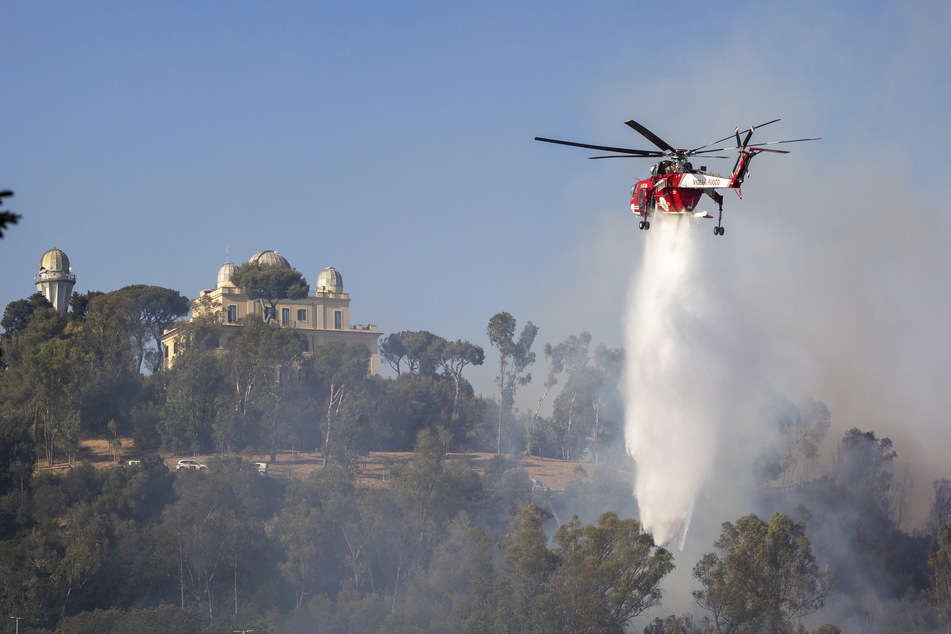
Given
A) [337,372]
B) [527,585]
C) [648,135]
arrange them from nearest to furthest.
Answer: [648,135], [527,585], [337,372]

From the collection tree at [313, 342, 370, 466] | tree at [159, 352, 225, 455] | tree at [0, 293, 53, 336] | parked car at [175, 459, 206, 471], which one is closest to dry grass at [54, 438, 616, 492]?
parked car at [175, 459, 206, 471]

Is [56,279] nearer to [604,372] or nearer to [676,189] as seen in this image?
[604,372]

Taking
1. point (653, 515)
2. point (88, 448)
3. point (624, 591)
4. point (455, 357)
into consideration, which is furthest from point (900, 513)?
point (88, 448)

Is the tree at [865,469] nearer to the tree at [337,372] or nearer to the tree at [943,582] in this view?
the tree at [943,582]

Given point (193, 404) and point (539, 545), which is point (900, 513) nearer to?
point (539, 545)

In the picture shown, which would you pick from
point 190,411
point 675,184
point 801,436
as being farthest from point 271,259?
point 675,184

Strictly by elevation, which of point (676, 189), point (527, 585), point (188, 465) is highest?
point (676, 189)

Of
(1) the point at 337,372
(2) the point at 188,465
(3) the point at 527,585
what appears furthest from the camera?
(1) the point at 337,372

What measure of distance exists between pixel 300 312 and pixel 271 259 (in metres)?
8.28

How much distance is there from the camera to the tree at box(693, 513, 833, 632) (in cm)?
7419

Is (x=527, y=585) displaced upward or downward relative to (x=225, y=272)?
downward

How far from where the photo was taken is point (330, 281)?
148875 millimetres

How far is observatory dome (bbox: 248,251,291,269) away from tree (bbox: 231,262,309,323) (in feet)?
28.3

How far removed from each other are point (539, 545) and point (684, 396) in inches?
641
